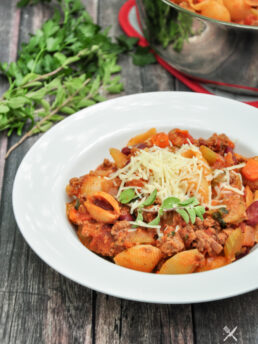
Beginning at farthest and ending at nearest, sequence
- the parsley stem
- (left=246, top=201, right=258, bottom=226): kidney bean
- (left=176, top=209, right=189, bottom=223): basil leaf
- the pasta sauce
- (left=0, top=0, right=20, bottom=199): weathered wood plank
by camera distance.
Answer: (left=0, top=0, right=20, bottom=199): weathered wood plank → the parsley stem → the pasta sauce → (left=246, top=201, right=258, bottom=226): kidney bean → (left=176, top=209, right=189, bottom=223): basil leaf

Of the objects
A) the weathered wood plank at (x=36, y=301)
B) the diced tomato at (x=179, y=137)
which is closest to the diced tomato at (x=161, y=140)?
the diced tomato at (x=179, y=137)

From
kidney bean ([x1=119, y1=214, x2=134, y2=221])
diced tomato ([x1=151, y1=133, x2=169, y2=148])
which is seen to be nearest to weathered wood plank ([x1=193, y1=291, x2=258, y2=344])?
kidney bean ([x1=119, y1=214, x2=134, y2=221])

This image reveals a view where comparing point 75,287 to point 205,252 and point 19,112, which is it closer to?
point 205,252

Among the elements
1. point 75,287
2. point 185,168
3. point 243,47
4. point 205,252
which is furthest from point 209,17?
point 75,287

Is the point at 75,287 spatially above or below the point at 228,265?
below

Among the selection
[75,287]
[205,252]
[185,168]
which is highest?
[185,168]

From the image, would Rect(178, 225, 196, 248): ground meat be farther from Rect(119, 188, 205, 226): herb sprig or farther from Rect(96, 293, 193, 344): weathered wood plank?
Rect(96, 293, 193, 344): weathered wood plank
